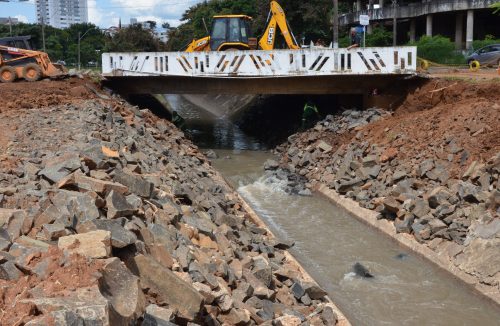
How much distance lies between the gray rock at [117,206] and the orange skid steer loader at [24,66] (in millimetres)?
17308

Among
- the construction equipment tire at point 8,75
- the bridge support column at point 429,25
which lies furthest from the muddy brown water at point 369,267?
the bridge support column at point 429,25

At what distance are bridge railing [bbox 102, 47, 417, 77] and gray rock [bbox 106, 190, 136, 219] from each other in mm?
14395

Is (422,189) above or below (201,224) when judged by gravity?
below

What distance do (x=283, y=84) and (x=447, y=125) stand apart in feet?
27.0

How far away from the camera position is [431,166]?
50.7 ft

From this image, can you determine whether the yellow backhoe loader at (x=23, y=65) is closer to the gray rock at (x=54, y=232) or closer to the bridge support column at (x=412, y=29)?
the gray rock at (x=54, y=232)

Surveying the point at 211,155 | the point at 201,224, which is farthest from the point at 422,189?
the point at 211,155

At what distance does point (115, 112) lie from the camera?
65.6ft

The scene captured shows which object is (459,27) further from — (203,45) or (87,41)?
(87,41)

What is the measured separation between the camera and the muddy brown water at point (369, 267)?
34.4 ft

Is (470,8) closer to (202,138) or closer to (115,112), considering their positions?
(202,138)

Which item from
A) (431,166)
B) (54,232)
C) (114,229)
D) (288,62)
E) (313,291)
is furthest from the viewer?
(288,62)

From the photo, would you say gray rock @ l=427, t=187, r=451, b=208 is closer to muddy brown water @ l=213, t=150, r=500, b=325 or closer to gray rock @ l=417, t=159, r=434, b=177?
muddy brown water @ l=213, t=150, r=500, b=325

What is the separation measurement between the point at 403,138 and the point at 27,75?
15492mm
